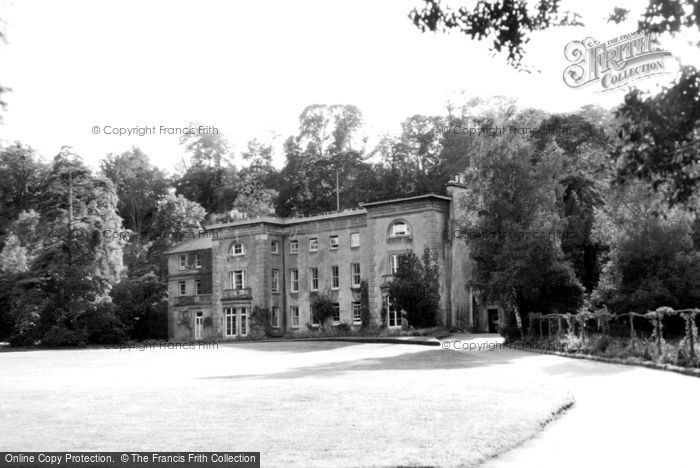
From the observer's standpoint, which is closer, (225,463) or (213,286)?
(225,463)

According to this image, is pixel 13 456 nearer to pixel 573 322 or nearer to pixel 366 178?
pixel 573 322

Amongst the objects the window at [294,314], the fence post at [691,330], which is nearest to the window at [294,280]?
the window at [294,314]

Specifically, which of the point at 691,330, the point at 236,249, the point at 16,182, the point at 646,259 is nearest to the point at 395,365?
the point at 691,330

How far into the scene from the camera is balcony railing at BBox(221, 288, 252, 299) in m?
60.9

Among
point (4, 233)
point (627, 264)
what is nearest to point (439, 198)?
point (627, 264)

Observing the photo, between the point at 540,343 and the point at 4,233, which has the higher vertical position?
the point at 4,233

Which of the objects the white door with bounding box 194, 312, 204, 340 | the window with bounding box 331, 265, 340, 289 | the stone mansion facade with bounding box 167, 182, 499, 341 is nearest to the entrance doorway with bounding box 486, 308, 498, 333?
the stone mansion facade with bounding box 167, 182, 499, 341

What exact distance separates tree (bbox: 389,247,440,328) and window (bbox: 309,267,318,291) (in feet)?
31.9

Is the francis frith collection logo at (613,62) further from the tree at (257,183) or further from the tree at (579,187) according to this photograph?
the tree at (257,183)

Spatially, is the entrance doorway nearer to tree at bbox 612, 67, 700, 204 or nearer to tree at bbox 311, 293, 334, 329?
tree at bbox 311, 293, 334, 329

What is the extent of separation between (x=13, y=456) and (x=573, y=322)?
26862 mm

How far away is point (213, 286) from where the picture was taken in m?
63.5

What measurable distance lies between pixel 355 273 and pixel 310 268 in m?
4.22

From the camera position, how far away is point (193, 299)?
215 ft
